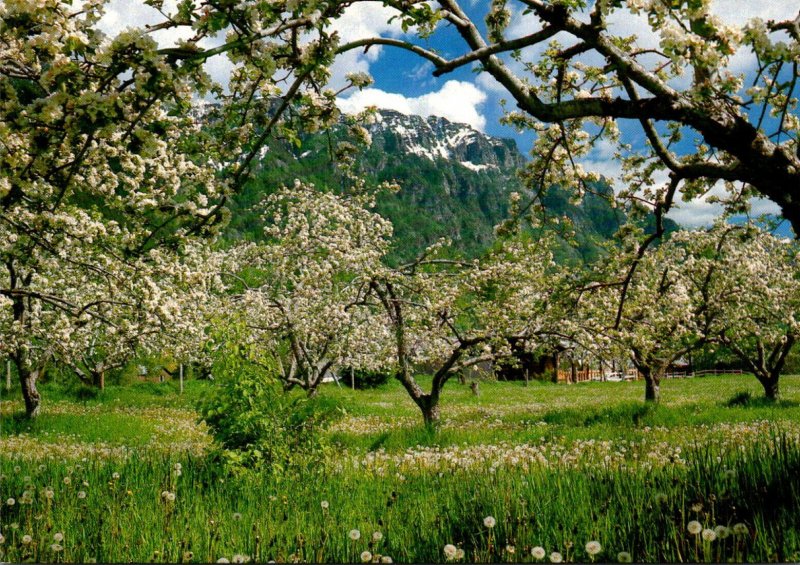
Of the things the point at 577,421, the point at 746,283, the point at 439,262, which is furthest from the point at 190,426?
the point at 746,283

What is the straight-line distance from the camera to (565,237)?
7898mm

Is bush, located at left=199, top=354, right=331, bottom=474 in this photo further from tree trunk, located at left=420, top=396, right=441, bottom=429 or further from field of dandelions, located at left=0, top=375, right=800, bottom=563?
tree trunk, located at left=420, top=396, right=441, bottom=429

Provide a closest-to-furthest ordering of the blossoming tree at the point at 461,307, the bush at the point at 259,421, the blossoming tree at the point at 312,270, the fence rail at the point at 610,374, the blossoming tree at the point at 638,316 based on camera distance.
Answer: the bush at the point at 259,421 → the blossoming tree at the point at 638,316 → the blossoming tree at the point at 461,307 → the blossoming tree at the point at 312,270 → the fence rail at the point at 610,374

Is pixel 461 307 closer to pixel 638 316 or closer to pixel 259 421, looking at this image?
pixel 638 316

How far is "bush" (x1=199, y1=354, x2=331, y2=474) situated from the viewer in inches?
279

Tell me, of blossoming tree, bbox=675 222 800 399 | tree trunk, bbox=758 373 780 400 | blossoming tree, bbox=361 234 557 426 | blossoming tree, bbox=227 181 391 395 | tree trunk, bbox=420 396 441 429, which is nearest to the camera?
blossoming tree, bbox=361 234 557 426

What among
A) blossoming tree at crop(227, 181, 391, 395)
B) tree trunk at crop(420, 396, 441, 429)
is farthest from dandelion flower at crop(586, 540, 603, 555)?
blossoming tree at crop(227, 181, 391, 395)

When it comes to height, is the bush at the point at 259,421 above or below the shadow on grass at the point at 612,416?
above

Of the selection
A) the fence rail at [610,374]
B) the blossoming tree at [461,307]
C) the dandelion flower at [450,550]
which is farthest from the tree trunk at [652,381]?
the fence rail at [610,374]

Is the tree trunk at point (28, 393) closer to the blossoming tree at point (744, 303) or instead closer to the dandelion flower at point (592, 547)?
the dandelion flower at point (592, 547)

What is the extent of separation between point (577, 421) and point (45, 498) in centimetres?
1249

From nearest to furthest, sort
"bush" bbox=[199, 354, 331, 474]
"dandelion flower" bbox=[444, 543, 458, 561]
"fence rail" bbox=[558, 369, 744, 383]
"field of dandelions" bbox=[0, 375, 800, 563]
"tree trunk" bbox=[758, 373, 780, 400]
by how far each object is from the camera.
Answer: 1. "dandelion flower" bbox=[444, 543, 458, 561]
2. "field of dandelions" bbox=[0, 375, 800, 563]
3. "bush" bbox=[199, 354, 331, 474]
4. "tree trunk" bbox=[758, 373, 780, 400]
5. "fence rail" bbox=[558, 369, 744, 383]

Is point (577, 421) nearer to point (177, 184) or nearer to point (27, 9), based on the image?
point (177, 184)

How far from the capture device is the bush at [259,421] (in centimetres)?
709
